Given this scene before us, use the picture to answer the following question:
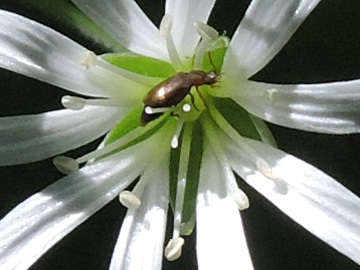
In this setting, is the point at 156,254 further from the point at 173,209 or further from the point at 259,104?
the point at 259,104

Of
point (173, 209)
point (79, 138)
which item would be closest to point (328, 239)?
point (173, 209)

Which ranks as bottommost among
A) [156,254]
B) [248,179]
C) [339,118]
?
[156,254]

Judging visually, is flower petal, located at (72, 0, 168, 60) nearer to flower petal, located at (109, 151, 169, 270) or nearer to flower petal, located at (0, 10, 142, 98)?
flower petal, located at (0, 10, 142, 98)

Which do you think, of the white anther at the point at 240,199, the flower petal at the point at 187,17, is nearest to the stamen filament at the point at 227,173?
the white anther at the point at 240,199

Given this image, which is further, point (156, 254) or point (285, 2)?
point (156, 254)

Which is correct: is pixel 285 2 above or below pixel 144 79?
above
